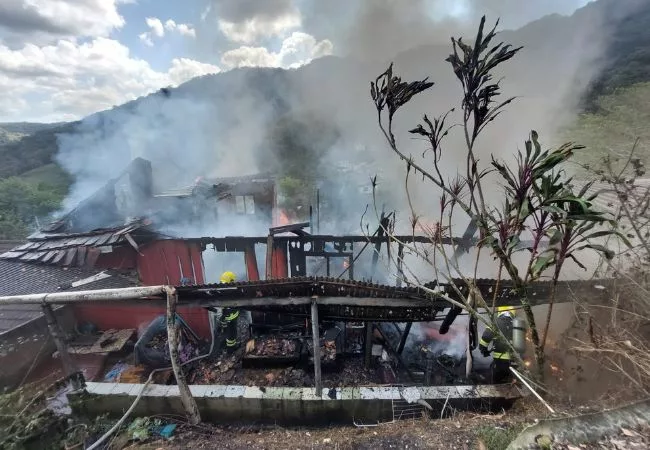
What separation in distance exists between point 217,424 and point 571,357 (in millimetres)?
7590

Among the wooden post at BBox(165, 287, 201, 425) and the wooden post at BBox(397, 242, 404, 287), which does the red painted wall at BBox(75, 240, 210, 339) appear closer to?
the wooden post at BBox(165, 287, 201, 425)

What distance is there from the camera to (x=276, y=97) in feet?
205

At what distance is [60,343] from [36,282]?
21.8 feet

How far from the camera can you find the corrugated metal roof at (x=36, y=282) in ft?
28.7

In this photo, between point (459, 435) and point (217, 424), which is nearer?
point (459, 435)

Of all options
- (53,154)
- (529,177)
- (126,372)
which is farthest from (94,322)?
(53,154)

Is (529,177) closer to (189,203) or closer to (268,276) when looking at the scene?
(268,276)

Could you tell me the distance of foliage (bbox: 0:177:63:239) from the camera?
2462 centimetres

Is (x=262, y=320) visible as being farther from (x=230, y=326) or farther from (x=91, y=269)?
(x=91, y=269)

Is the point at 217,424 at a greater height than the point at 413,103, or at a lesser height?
lesser

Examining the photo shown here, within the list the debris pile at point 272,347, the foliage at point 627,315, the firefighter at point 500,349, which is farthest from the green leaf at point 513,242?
the debris pile at point 272,347

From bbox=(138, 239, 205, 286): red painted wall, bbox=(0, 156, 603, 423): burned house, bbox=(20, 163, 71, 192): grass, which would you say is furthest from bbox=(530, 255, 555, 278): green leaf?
bbox=(20, 163, 71, 192): grass

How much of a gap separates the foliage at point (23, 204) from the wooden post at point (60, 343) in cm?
2642

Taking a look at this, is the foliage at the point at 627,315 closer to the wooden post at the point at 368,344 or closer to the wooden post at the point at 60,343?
the wooden post at the point at 368,344
